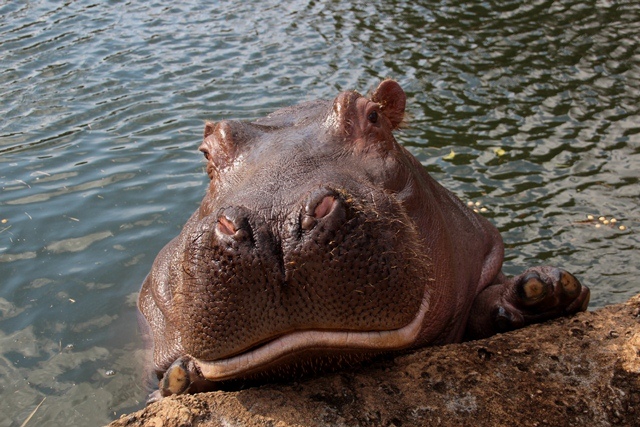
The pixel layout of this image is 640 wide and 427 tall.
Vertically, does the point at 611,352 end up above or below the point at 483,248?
above

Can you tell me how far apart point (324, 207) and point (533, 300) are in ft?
4.91

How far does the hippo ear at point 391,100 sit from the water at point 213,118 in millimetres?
2249

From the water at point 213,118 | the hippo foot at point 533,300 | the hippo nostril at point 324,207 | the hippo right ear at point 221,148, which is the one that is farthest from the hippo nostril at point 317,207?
the water at point 213,118

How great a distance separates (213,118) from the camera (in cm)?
870

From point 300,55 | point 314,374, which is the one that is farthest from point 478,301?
point 300,55

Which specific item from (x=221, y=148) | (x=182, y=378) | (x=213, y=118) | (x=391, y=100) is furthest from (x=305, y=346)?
(x=213, y=118)

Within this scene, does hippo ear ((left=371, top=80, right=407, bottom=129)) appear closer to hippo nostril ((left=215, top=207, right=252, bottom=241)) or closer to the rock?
the rock

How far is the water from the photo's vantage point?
5387 millimetres

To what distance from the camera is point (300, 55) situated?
10.9 m

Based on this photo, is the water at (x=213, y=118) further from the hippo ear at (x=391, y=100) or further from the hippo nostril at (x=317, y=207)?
the hippo nostril at (x=317, y=207)

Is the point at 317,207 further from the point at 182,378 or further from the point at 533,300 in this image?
the point at 533,300

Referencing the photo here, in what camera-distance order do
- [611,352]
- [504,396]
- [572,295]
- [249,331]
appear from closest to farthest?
[249,331], [504,396], [611,352], [572,295]

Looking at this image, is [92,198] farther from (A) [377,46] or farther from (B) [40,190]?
(A) [377,46]

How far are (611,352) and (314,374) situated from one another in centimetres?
122
